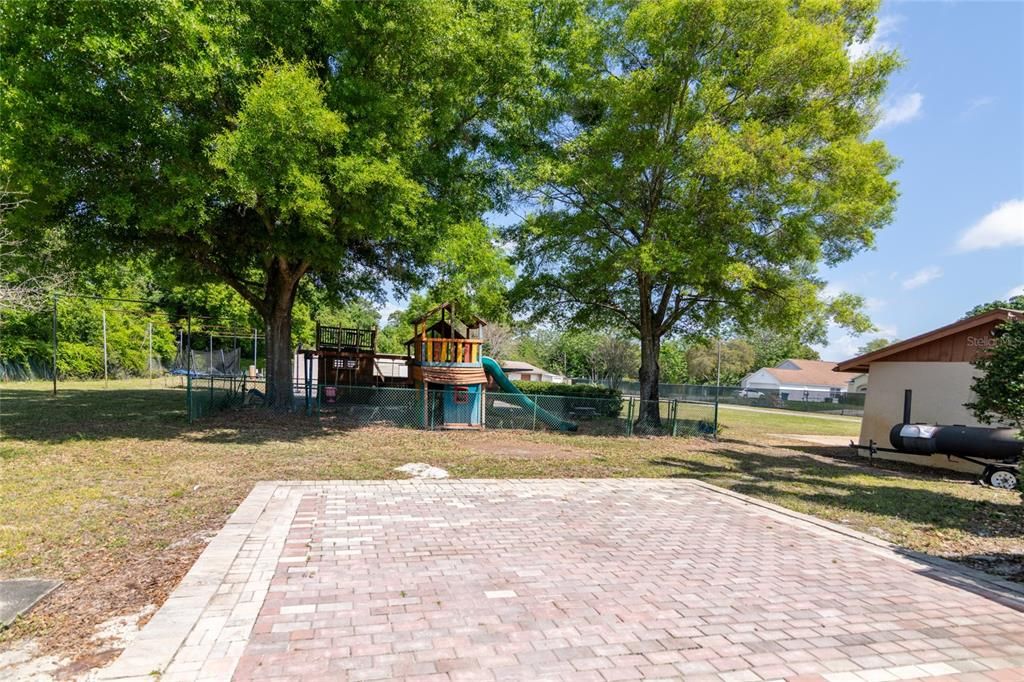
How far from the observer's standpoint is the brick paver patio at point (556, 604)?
3.18 metres

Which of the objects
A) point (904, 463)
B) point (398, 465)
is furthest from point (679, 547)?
point (904, 463)

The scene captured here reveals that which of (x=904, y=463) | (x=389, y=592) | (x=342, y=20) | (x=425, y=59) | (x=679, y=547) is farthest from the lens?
(x=904, y=463)

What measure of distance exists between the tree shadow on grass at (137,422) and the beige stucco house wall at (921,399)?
14570 millimetres

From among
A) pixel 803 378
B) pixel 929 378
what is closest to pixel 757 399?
pixel 803 378

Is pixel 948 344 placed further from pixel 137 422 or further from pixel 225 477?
pixel 137 422

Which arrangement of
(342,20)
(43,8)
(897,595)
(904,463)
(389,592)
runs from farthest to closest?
(904,463) → (342,20) → (43,8) → (897,595) → (389,592)

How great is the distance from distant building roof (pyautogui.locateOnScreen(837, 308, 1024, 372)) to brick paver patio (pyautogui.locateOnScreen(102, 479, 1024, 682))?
913 centimetres

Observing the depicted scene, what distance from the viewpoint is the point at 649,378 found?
697 inches

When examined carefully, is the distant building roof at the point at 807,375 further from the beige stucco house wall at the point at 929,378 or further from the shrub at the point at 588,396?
the beige stucco house wall at the point at 929,378

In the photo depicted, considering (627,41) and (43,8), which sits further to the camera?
(627,41)

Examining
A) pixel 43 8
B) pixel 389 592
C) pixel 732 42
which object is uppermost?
pixel 732 42

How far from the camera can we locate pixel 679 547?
5.55m

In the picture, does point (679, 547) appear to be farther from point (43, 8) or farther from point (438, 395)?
point (43, 8)

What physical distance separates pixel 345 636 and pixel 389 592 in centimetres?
71
